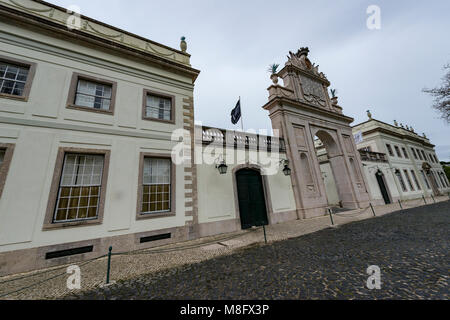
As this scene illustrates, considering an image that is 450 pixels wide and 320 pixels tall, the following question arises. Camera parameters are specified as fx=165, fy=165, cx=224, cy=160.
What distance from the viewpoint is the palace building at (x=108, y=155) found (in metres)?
5.22

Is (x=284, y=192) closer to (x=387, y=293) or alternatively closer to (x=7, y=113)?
(x=387, y=293)

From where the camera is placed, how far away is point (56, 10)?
712 centimetres

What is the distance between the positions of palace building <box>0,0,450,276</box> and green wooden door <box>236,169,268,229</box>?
59mm

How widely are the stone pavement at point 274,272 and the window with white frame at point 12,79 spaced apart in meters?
6.04

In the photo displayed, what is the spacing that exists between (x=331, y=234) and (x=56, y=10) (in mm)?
14964

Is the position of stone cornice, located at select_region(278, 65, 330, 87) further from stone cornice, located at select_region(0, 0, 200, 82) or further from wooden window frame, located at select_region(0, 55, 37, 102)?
wooden window frame, located at select_region(0, 55, 37, 102)

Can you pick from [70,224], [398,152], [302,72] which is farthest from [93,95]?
[398,152]

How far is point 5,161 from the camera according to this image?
5.04m

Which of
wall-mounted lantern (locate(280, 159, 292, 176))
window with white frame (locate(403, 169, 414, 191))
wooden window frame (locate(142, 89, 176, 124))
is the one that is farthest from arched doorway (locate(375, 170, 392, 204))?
wooden window frame (locate(142, 89, 176, 124))

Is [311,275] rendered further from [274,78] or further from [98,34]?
[274,78]

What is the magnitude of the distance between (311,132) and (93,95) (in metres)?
14.5

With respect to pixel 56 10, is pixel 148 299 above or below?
below

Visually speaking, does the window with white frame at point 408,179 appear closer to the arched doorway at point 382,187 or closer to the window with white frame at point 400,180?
the window with white frame at point 400,180

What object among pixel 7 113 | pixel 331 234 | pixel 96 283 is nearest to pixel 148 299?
pixel 96 283
